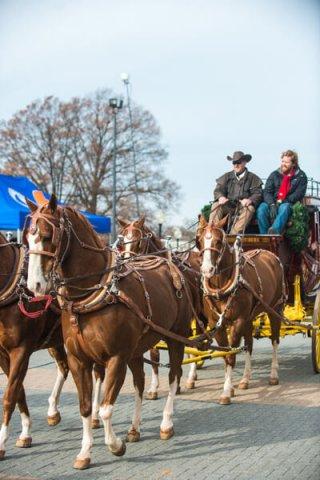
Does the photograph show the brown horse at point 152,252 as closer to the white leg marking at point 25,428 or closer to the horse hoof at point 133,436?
Result: the horse hoof at point 133,436

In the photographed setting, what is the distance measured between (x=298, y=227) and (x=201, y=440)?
4314mm

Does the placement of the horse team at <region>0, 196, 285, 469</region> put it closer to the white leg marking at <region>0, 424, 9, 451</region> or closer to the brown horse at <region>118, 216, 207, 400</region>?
the white leg marking at <region>0, 424, 9, 451</region>

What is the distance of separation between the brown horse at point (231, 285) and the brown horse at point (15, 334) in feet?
7.24

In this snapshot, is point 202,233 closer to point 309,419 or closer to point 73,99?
point 309,419

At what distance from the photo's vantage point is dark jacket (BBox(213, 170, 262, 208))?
1012 cm

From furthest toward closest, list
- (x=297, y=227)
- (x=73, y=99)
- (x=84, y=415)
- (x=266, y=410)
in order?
1. (x=73, y=99)
2. (x=297, y=227)
3. (x=266, y=410)
4. (x=84, y=415)

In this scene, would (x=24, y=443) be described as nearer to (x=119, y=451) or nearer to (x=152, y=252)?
(x=119, y=451)

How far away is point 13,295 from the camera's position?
612 cm

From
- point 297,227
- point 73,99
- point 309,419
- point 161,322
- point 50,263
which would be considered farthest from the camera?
point 73,99

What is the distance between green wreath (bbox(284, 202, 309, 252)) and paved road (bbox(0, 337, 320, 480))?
6.74 ft

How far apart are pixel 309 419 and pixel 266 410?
24.4 inches

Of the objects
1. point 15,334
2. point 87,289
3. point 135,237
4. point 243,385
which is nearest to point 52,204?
point 87,289

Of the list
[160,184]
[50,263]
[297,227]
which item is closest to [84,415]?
[50,263]

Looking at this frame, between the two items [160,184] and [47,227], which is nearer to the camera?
[47,227]
